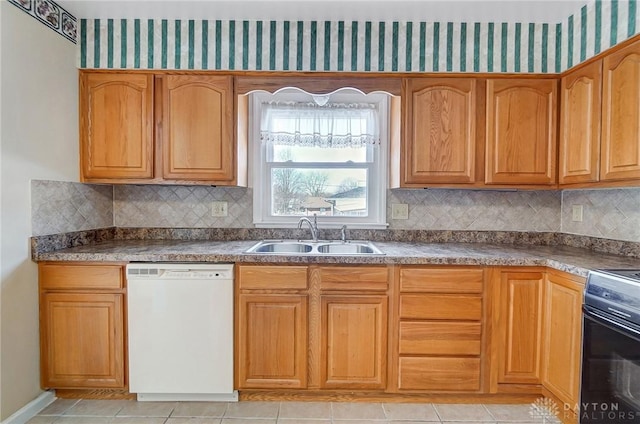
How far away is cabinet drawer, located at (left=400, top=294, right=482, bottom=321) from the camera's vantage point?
2184 mm

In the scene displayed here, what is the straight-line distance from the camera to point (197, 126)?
8.18 ft

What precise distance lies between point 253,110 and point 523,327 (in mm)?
2298

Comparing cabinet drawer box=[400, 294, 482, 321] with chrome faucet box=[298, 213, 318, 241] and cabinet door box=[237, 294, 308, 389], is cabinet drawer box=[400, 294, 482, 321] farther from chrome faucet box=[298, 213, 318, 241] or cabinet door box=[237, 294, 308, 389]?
chrome faucet box=[298, 213, 318, 241]

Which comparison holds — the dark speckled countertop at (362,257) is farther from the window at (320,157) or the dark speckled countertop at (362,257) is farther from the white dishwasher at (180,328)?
the window at (320,157)

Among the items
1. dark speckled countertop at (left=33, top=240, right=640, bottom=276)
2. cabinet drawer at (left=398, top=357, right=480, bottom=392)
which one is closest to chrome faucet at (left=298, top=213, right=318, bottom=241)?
dark speckled countertop at (left=33, top=240, right=640, bottom=276)

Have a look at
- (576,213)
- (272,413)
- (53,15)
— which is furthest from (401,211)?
(53,15)

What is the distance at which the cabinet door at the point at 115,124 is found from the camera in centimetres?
248

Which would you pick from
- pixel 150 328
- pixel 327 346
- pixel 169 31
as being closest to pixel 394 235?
pixel 327 346

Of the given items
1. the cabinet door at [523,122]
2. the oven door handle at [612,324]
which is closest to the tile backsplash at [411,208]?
the cabinet door at [523,122]

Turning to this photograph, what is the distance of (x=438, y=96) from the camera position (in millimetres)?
2488

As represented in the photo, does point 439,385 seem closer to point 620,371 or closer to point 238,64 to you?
point 620,371

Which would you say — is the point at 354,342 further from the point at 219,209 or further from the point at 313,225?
the point at 219,209

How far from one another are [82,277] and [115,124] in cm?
100

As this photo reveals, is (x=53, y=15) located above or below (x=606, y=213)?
above
